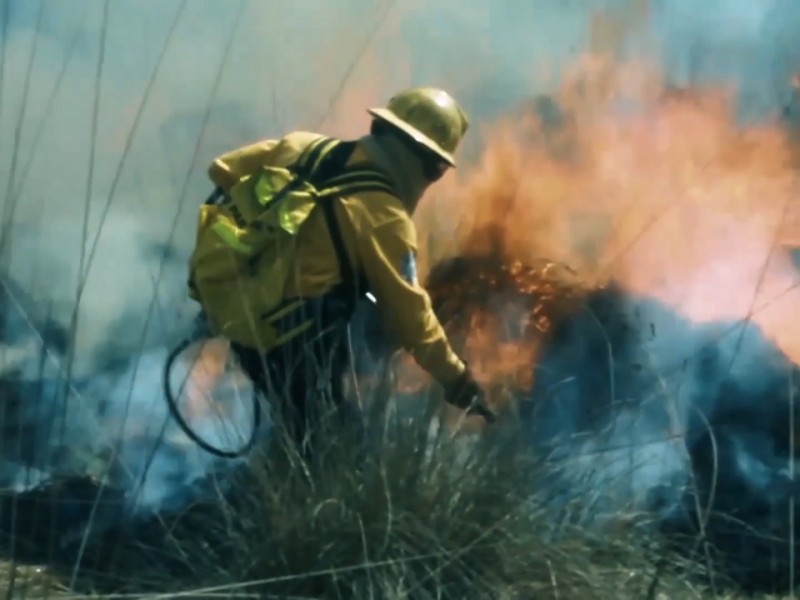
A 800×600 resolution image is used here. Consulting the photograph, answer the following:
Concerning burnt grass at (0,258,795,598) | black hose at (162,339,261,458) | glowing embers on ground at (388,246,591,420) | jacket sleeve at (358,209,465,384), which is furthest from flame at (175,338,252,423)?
glowing embers on ground at (388,246,591,420)

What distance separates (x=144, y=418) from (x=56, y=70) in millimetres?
877

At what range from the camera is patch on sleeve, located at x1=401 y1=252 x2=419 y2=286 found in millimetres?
2955

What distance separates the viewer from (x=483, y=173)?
3.61 m

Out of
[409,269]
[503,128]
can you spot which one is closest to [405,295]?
[409,269]

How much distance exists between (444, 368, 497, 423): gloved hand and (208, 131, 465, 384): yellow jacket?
0.06ft

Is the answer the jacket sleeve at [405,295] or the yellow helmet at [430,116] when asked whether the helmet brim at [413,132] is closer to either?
the yellow helmet at [430,116]

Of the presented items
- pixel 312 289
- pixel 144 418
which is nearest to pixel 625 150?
pixel 312 289

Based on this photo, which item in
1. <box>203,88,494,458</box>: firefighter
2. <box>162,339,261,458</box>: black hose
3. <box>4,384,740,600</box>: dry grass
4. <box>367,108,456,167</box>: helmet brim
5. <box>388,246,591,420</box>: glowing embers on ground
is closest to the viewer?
<box>4,384,740,600</box>: dry grass

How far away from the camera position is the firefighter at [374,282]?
2939mm

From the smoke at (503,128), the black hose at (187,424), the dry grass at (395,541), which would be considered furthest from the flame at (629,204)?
the dry grass at (395,541)

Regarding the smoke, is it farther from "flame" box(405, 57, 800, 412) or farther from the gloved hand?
the gloved hand

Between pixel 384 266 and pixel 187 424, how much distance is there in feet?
1.89

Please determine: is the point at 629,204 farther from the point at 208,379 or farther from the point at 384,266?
the point at 208,379

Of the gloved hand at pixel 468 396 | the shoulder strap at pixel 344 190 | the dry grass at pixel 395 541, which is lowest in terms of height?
the dry grass at pixel 395 541
